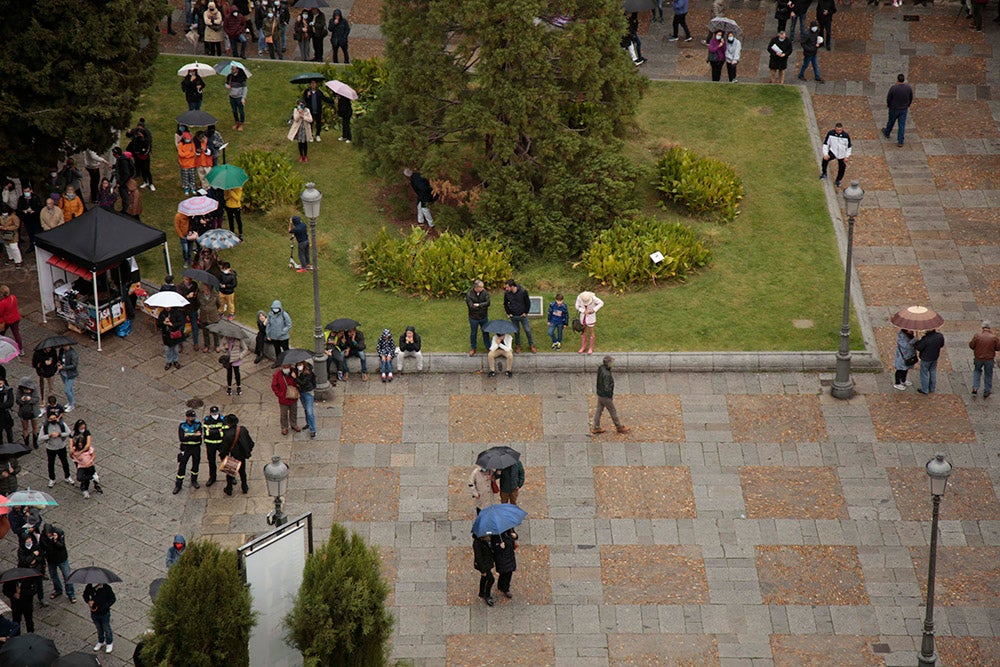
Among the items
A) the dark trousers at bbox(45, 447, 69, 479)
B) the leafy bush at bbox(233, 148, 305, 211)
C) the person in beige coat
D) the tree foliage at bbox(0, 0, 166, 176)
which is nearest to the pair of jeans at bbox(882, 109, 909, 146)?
the leafy bush at bbox(233, 148, 305, 211)

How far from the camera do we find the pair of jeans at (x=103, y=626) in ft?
74.6

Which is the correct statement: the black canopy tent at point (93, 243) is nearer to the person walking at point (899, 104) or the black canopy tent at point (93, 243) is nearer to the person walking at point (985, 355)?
the person walking at point (985, 355)

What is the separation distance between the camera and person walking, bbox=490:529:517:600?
23.6m

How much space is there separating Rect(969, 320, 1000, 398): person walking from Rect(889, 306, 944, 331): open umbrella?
0.72 m

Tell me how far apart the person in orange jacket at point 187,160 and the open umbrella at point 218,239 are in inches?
136

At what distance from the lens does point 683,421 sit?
1103 inches

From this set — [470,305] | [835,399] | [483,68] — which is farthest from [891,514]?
[483,68]

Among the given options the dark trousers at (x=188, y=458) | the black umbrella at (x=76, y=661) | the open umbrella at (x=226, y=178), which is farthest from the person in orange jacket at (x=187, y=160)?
the black umbrella at (x=76, y=661)

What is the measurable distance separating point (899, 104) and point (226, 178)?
15.1 metres

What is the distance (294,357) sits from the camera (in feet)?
89.7

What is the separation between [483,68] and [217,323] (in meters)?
7.59

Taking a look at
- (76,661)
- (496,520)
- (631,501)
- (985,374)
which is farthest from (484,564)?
(985,374)

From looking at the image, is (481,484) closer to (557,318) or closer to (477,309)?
(477,309)

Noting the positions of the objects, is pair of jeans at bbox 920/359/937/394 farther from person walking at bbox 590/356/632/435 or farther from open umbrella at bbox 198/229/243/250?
open umbrella at bbox 198/229/243/250
